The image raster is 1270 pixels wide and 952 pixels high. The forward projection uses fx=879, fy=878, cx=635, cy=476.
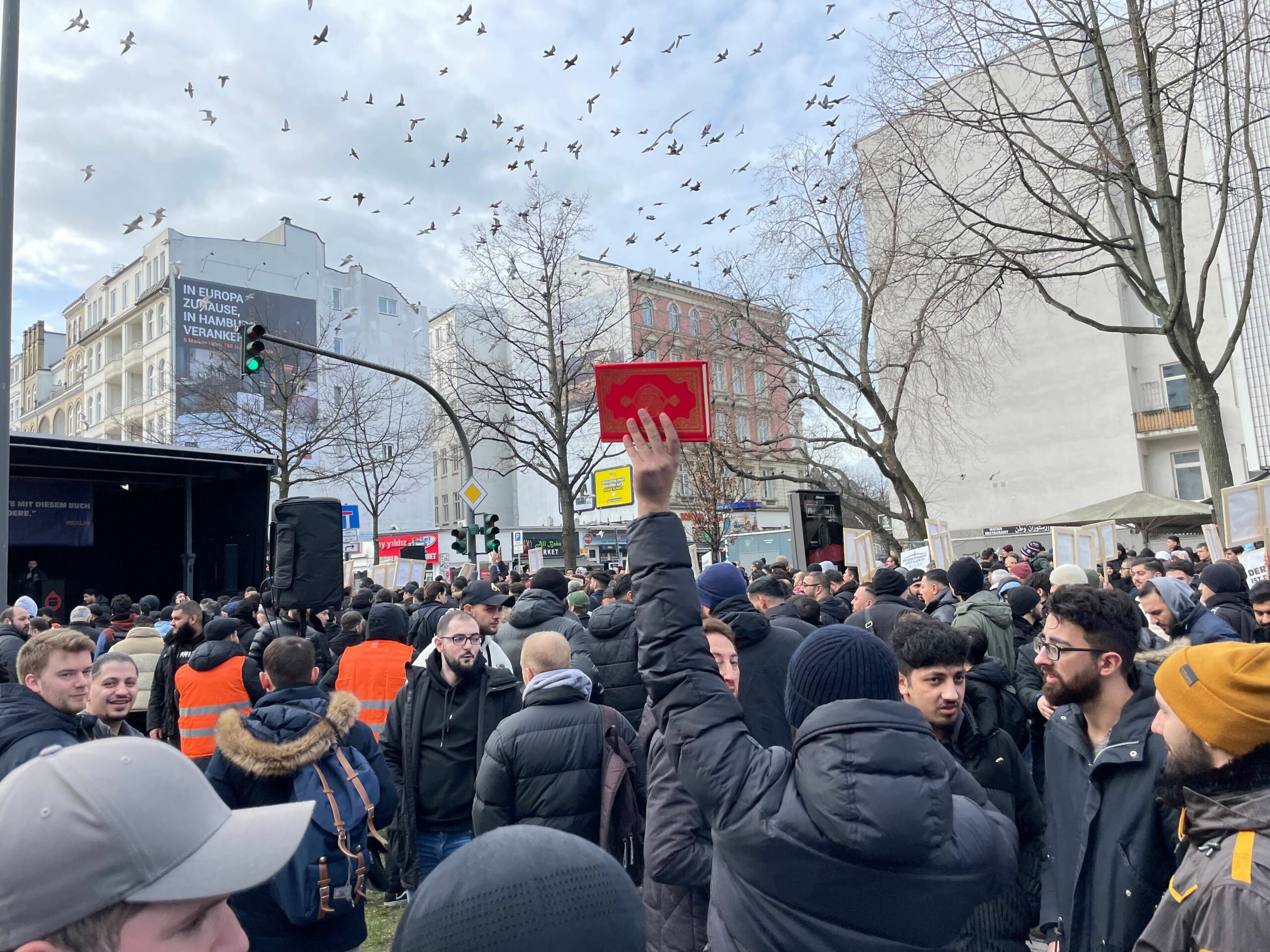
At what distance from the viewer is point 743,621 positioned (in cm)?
426

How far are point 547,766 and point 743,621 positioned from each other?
44.9 inches

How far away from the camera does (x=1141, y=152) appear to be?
1603cm

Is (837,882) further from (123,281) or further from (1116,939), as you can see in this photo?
(123,281)

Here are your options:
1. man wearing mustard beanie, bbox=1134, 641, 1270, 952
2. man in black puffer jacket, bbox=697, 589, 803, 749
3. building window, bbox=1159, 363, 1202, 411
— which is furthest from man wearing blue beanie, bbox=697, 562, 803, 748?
building window, bbox=1159, 363, 1202, 411

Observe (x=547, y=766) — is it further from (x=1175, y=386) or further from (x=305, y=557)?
(x=1175, y=386)

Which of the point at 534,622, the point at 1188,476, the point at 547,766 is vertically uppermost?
the point at 1188,476

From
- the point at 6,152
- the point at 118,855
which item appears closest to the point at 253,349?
the point at 6,152

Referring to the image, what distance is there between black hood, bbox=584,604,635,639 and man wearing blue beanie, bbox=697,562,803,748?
1547 millimetres

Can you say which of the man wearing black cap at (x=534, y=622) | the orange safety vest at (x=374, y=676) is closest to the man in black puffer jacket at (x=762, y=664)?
the man wearing black cap at (x=534, y=622)

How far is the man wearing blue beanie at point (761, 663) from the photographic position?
3.99 meters

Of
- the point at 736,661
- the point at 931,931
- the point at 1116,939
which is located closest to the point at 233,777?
the point at 736,661

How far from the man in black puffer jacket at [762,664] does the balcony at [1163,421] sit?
104 feet

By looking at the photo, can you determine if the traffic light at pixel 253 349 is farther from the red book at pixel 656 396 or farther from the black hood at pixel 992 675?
the red book at pixel 656 396

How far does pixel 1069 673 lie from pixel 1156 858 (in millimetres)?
678
